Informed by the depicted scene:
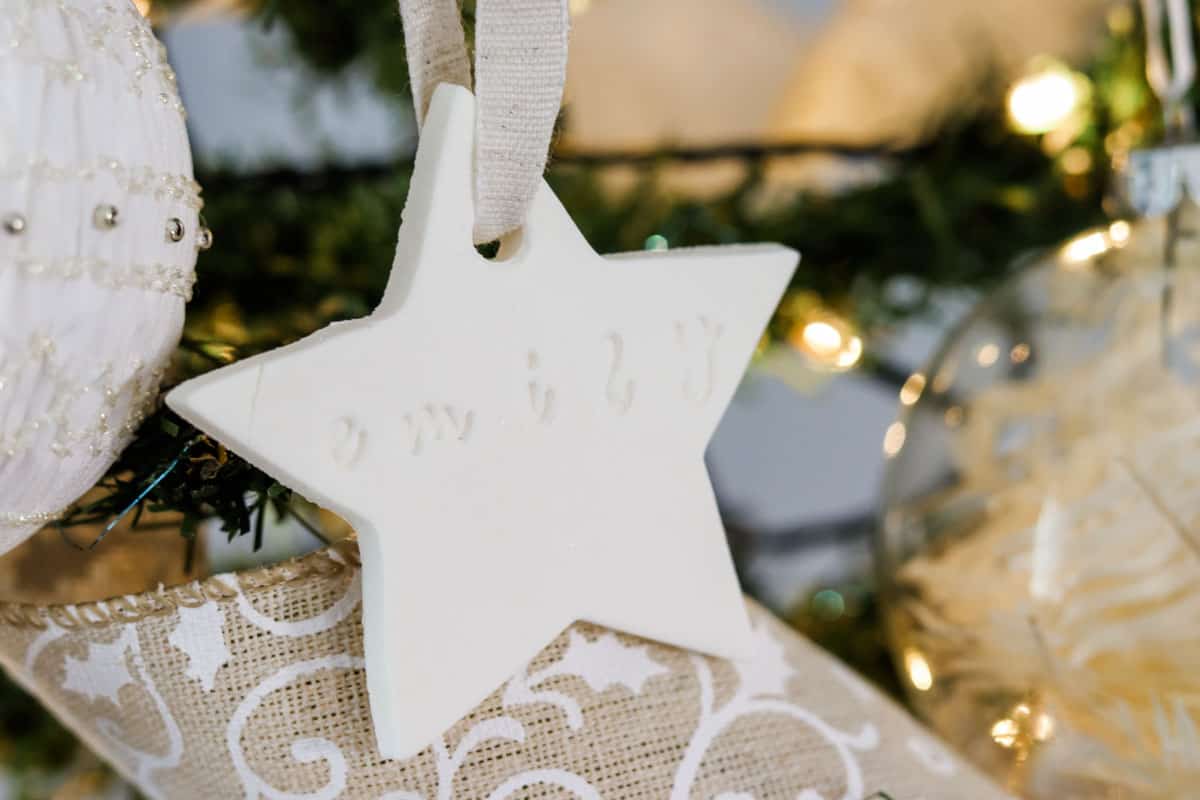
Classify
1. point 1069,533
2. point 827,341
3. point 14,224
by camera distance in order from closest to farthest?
point 14,224
point 1069,533
point 827,341

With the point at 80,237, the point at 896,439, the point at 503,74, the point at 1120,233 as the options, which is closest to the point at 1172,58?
the point at 1120,233

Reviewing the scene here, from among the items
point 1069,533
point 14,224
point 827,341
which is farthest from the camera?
point 827,341

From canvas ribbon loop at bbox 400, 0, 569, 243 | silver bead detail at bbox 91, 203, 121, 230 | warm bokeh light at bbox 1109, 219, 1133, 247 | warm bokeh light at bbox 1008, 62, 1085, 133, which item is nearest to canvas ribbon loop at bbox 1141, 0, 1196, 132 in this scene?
warm bokeh light at bbox 1109, 219, 1133, 247

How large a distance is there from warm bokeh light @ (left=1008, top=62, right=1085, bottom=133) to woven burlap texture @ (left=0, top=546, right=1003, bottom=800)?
0.44 m

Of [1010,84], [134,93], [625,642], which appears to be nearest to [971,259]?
[1010,84]

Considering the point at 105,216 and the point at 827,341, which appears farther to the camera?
the point at 827,341

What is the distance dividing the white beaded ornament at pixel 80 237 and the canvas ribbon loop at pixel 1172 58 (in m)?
0.38

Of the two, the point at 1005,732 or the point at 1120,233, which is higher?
the point at 1120,233

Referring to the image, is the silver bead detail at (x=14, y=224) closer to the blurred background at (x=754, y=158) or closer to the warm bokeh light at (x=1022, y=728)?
the blurred background at (x=754, y=158)

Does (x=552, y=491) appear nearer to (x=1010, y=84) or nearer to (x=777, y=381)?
(x=1010, y=84)

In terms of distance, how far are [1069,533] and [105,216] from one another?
1.11 ft

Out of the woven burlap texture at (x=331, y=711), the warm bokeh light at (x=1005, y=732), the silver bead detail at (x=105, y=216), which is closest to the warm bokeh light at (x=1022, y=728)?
the warm bokeh light at (x=1005, y=732)

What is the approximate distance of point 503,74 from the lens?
0.86 feet

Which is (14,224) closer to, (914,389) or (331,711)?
(331,711)
